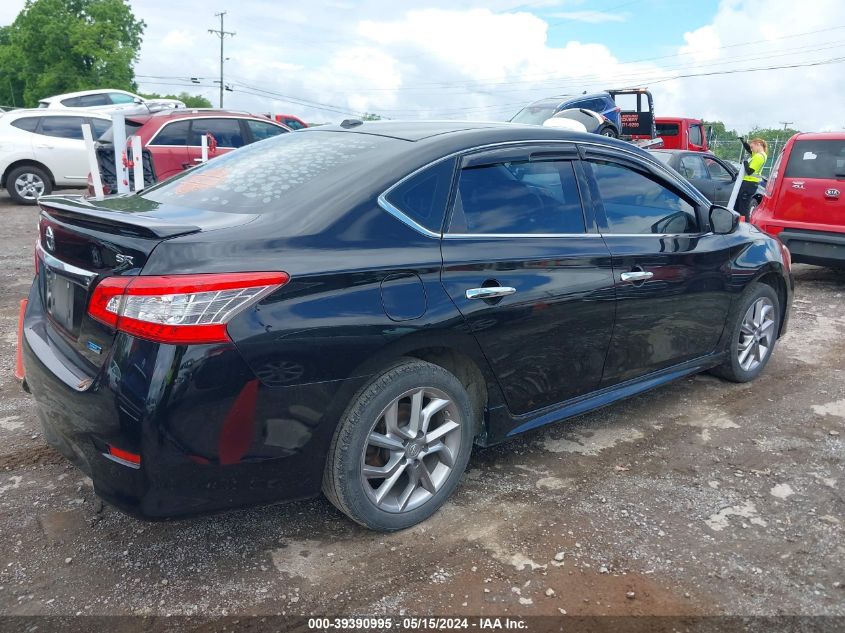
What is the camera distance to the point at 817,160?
7.91 metres

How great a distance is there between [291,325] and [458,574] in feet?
3.67

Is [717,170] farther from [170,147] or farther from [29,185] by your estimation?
[29,185]

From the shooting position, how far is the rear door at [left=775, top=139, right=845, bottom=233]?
761cm

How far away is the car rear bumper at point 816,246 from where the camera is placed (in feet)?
24.7

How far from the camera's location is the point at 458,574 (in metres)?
2.67

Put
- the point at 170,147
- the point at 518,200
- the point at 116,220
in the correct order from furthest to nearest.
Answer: the point at 170,147
the point at 518,200
the point at 116,220

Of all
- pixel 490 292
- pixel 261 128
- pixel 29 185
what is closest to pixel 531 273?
pixel 490 292

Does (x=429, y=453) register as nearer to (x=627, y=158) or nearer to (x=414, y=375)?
(x=414, y=375)

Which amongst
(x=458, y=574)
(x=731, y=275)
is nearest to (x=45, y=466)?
(x=458, y=574)

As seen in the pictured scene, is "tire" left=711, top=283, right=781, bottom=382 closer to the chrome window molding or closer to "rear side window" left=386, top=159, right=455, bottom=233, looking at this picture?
the chrome window molding

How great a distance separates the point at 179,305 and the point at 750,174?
12.4 metres

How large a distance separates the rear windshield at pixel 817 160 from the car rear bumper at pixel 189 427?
23.4ft

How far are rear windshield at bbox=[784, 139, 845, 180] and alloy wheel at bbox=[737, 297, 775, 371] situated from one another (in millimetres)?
3833

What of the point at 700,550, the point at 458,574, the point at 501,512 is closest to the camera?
the point at 458,574
